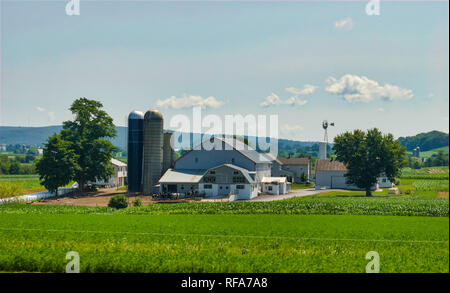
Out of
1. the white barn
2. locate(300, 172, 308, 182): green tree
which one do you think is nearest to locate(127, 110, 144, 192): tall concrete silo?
the white barn

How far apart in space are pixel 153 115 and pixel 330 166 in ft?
106

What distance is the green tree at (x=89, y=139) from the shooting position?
5359cm

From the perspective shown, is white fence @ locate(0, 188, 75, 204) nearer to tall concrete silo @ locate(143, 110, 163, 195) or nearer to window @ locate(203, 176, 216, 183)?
tall concrete silo @ locate(143, 110, 163, 195)

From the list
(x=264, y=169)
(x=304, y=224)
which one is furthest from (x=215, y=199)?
(x=304, y=224)

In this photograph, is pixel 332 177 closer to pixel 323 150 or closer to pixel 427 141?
pixel 323 150

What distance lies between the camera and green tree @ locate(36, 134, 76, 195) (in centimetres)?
5075

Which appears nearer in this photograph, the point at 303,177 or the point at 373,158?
the point at 373,158

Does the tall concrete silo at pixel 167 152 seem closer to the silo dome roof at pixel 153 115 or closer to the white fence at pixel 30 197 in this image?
the silo dome roof at pixel 153 115

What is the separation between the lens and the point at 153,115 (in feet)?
180

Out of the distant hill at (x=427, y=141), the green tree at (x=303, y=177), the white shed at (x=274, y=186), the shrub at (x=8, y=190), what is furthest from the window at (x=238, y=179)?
the distant hill at (x=427, y=141)

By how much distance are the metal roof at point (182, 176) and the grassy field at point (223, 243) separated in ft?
64.1

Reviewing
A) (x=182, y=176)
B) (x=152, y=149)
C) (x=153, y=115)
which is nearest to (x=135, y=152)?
(x=152, y=149)
